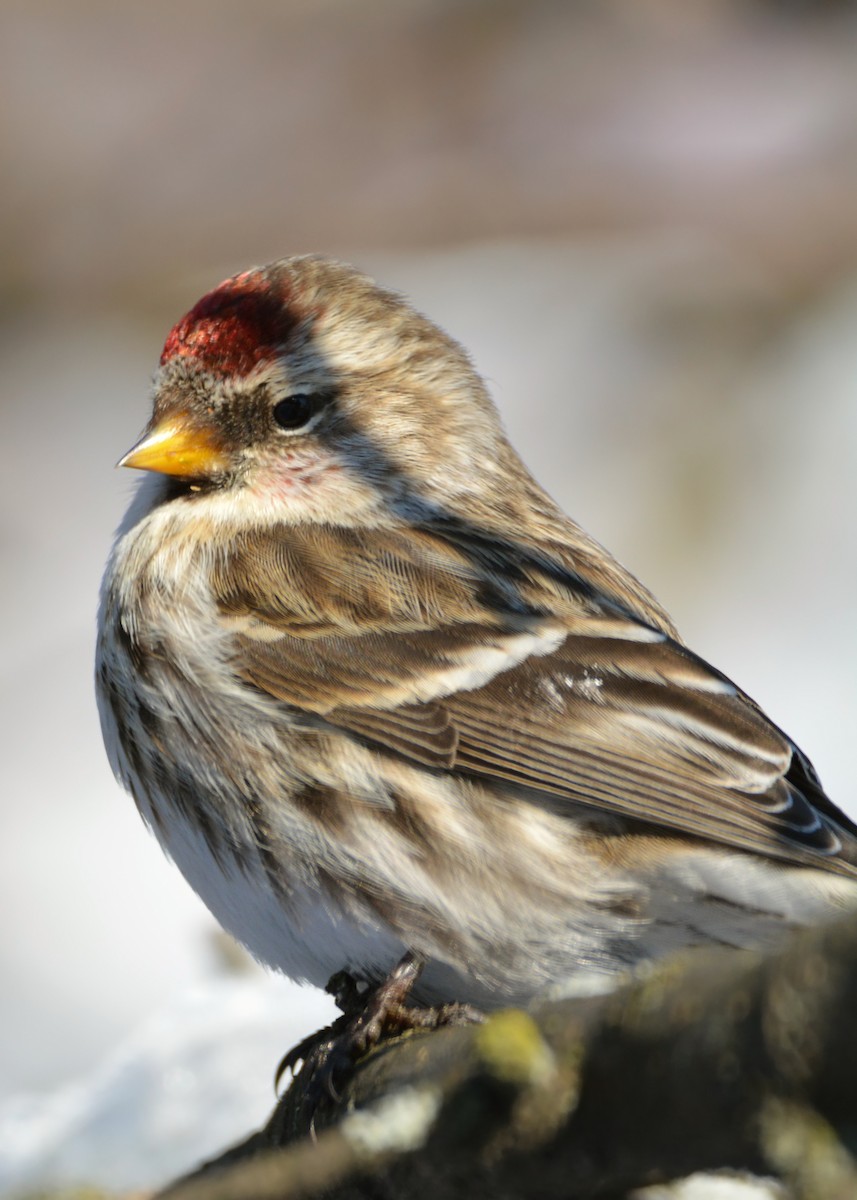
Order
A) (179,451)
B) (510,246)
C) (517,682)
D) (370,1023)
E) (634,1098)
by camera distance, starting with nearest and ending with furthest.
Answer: (634,1098)
(370,1023)
(517,682)
(179,451)
(510,246)

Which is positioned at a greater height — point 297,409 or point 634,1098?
point 297,409

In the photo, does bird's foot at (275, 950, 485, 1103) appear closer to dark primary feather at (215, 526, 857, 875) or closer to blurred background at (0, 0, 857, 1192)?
dark primary feather at (215, 526, 857, 875)

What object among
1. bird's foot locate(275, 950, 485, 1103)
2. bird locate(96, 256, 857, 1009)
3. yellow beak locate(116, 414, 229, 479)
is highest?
yellow beak locate(116, 414, 229, 479)

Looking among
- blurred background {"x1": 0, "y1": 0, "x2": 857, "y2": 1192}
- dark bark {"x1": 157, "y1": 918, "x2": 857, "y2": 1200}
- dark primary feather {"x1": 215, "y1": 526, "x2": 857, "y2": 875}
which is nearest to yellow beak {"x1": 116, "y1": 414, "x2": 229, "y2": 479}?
dark primary feather {"x1": 215, "y1": 526, "x2": 857, "y2": 875}

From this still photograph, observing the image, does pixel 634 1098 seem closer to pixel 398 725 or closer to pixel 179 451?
pixel 398 725

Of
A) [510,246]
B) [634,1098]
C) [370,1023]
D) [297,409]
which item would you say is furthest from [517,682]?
[510,246]
